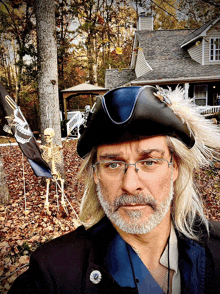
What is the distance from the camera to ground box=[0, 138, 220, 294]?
11.5 feet

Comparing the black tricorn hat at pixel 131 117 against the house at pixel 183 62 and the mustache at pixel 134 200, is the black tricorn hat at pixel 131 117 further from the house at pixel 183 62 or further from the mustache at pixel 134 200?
the house at pixel 183 62

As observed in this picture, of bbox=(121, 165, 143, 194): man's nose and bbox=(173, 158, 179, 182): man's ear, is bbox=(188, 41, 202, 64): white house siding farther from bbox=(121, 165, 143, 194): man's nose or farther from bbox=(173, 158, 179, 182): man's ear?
bbox=(121, 165, 143, 194): man's nose

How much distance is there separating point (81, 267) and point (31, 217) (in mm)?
3698

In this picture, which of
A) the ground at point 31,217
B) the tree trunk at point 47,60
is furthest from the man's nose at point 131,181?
the tree trunk at point 47,60

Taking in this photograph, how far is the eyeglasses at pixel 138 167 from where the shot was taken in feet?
4.97

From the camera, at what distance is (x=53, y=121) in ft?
18.8

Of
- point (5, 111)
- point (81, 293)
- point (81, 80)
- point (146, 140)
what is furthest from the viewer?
point (81, 80)

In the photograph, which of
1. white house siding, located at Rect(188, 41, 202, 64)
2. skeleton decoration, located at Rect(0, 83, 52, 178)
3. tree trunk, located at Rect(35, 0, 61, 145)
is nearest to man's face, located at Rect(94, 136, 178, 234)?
skeleton decoration, located at Rect(0, 83, 52, 178)

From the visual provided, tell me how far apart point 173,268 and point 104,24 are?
5.82 meters

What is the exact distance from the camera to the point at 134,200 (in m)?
1.46

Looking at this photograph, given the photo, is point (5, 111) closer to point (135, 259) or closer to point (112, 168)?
point (112, 168)

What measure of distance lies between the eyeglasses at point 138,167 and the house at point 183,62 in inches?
566

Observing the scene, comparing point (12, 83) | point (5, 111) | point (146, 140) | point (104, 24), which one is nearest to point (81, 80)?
point (12, 83)

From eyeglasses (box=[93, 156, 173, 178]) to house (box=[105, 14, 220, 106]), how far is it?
14.4 m
